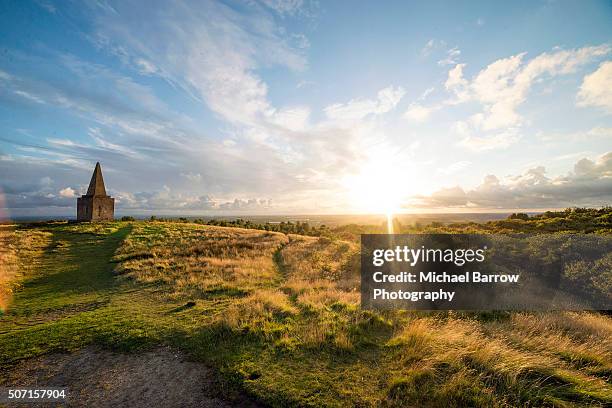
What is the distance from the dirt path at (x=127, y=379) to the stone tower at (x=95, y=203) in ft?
191

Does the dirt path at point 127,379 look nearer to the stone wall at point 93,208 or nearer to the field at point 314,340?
the field at point 314,340

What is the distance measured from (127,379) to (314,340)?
4.96 meters

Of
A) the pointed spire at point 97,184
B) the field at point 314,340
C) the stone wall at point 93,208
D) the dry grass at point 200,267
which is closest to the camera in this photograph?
the field at point 314,340

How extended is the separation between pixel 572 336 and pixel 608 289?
838 cm

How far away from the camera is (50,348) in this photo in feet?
27.2

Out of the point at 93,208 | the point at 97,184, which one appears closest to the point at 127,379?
the point at 93,208

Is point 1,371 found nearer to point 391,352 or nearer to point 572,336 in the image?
point 391,352

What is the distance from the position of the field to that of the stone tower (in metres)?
44.2

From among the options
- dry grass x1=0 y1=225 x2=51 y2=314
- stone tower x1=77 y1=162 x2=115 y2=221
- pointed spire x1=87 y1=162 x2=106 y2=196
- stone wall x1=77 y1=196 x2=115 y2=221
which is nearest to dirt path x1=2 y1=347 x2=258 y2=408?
dry grass x1=0 y1=225 x2=51 y2=314

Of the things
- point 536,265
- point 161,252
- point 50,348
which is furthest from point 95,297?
point 536,265

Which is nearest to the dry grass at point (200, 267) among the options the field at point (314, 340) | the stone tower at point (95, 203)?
the field at point (314, 340)

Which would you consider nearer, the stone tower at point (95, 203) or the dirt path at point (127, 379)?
the dirt path at point (127, 379)

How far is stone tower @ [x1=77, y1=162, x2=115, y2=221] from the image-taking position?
5412 cm

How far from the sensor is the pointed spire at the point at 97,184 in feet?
180
